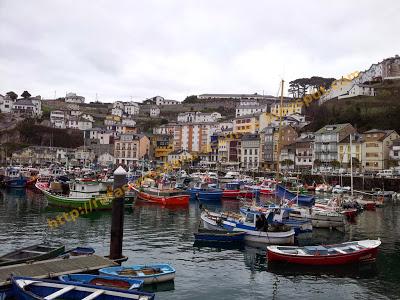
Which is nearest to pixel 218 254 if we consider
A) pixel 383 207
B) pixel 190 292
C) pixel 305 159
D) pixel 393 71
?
pixel 190 292

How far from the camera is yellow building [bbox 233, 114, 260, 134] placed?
11881cm

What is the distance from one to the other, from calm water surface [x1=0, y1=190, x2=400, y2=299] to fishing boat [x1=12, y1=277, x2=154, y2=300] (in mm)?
3651

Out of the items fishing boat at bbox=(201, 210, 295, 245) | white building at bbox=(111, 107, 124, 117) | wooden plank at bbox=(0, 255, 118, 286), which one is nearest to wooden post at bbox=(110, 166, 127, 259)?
wooden plank at bbox=(0, 255, 118, 286)

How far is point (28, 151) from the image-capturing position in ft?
375

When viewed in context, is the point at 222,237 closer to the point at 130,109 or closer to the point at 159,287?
the point at 159,287

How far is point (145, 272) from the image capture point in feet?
58.1

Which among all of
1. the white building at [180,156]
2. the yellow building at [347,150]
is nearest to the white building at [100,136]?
the white building at [180,156]

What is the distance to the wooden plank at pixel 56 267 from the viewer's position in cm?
1555

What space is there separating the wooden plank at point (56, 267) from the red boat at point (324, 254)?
9.05m

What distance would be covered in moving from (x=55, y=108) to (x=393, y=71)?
5018 inches

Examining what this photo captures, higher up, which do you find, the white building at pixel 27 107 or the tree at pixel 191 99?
the tree at pixel 191 99

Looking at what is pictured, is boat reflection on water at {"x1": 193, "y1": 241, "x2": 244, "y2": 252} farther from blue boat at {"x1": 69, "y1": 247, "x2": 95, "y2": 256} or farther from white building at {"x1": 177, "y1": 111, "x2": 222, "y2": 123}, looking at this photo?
white building at {"x1": 177, "y1": 111, "x2": 222, "y2": 123}

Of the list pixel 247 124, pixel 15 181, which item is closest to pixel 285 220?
pixel 15 181

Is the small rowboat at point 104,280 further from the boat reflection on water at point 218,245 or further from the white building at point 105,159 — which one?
the white building at point 105,159
